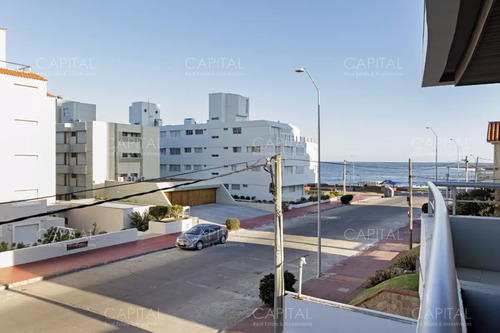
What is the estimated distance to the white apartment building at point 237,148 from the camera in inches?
1758

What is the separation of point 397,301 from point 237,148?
39082 mm

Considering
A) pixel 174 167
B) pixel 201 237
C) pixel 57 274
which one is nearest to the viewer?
pixel 57 274

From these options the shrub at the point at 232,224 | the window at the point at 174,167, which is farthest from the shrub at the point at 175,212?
the window at the point at 174,167

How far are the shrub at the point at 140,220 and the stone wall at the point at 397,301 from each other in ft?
70.4

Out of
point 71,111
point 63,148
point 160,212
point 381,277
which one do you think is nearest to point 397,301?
point 381,277

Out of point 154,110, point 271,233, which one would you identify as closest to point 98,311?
point 271,233

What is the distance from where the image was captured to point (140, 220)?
28.7 meters

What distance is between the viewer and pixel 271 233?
28.0m

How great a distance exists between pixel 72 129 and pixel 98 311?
34.6m

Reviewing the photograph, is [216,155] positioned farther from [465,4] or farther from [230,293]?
[465,4]

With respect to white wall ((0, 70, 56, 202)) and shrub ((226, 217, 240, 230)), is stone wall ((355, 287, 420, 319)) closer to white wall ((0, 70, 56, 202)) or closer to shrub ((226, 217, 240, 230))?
shrub ((226, 217, 240, 230))

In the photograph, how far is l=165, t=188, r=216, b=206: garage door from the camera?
119 ft

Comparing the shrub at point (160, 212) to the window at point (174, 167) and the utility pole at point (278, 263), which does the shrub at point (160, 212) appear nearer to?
the utility pole at point (278, 263)

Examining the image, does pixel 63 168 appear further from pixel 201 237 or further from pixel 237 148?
pixel 201 237
